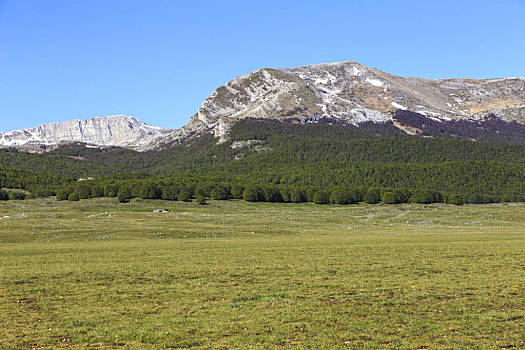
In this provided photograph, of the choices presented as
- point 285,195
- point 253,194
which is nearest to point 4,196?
point 253,194

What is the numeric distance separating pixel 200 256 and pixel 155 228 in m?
45.9

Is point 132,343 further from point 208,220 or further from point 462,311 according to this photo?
point 208,220

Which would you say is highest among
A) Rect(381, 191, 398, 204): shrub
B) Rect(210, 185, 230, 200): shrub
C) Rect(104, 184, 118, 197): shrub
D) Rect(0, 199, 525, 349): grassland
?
Rect(104, 184, 118, 197): shrub

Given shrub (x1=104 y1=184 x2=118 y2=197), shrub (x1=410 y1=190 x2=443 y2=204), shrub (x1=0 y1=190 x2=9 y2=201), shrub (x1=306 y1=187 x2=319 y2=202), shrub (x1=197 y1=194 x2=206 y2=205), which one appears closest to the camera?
shrub (x1=197 y1=194 x2=206 y2=205)

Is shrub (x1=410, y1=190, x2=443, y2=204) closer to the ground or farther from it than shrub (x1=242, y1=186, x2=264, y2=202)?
closer to the ground

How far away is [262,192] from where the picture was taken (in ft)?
612

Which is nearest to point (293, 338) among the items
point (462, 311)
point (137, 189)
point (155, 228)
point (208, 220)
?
point (462, 311)

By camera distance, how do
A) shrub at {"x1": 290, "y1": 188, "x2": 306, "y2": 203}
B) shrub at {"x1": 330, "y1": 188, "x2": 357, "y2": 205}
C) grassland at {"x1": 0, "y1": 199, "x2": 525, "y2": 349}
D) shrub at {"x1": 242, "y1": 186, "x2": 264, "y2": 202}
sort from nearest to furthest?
1. grassland at {"x1": 0, "y1": 199, "x2": 525, "y2": 349}
2. shrub at {"x1": 330, "y1": 188, "x2": 357, "y2": 205}
3. shrub at {"x1": 242, "y1": 186, "x2": 264, "y2": 202}
4. shrub at {"x1": 290, "y1": 188, "x2": 306, "y2": 203}

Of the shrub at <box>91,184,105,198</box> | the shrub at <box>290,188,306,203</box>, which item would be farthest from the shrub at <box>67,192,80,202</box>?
the shrub at <box>290,188,306,203</box>

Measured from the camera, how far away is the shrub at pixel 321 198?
602 feet

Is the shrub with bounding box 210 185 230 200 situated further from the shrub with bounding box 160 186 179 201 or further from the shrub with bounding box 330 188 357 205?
the shrub with bounding box 330 188 357 205

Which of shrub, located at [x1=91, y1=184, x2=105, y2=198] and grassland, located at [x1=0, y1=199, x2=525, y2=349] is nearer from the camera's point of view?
grassland, located at [x1=0, y1=199, x2=525, y2=349]

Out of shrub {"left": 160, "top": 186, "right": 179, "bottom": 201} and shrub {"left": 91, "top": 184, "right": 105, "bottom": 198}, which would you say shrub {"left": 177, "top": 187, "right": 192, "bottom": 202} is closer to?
shrub {"left": 160, "top": 186, "right": 179, "bottom": 201}

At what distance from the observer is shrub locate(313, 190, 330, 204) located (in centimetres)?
18362
